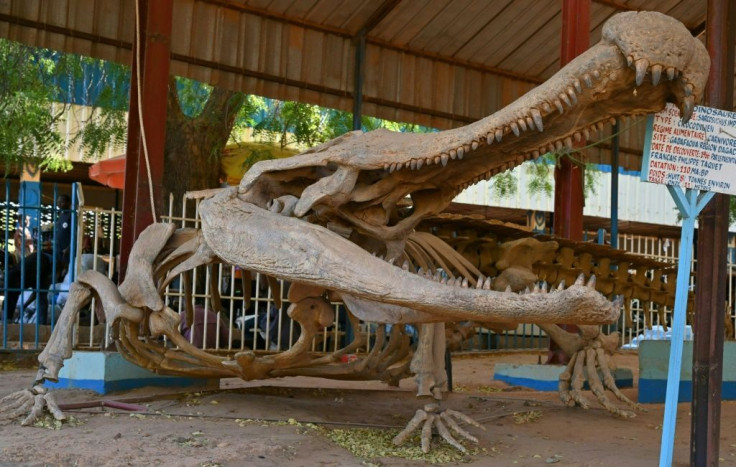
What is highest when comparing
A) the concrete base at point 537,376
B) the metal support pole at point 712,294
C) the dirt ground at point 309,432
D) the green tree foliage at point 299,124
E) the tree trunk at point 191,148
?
the green tree foliage at point 299,124

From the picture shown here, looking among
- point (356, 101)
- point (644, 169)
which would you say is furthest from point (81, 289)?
point (356, 101)

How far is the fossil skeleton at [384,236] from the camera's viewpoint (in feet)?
11.6

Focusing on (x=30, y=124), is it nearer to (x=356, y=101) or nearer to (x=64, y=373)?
(x=356, y=101)

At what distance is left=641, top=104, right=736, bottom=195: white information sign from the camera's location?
160 inches

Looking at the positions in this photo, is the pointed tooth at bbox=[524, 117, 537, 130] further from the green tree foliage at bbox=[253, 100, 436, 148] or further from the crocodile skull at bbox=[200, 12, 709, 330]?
the green tree foliage at bbox=[253, 100, 436, 148]

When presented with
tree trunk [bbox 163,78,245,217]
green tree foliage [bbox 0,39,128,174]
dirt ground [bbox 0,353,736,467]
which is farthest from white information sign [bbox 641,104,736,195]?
green tree foliage [bbox 0,39,128,174]

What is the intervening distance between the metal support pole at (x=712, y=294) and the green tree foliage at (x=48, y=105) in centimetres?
964

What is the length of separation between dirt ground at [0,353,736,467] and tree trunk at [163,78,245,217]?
16.9 ft

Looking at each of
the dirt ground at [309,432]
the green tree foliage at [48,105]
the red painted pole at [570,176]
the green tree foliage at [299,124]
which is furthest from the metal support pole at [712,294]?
the green tree foliage at [48,105]

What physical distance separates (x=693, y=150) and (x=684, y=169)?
0.12m

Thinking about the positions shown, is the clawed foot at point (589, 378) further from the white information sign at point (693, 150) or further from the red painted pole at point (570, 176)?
the white information sign at point (693, 150)

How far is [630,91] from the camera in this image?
373 cm

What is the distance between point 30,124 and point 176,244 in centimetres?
698

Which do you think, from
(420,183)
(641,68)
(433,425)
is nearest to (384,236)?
(420,183)
